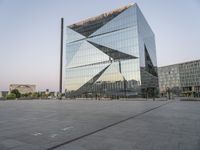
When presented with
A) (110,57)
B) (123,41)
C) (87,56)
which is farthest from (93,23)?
(110,57)

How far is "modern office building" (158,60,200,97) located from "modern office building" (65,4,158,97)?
5356cm

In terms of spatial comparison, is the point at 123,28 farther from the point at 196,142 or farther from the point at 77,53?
the point at 196,142

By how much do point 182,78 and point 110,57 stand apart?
272 feet

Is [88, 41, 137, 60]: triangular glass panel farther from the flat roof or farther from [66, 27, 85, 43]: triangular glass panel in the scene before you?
the flat roof

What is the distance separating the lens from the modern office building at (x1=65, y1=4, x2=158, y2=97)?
6247cm

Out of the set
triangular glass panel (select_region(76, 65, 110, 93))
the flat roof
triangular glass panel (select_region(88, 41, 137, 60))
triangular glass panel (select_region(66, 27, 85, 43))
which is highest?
the flat roof

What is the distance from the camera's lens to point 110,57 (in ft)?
225

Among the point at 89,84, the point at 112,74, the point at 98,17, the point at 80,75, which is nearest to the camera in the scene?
the point at 112,74

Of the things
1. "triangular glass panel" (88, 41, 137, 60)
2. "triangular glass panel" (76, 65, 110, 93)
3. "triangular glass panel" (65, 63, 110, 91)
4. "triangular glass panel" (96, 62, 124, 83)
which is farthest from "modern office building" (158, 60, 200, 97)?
"triangular glass panel" (65, 63, 110, 91)

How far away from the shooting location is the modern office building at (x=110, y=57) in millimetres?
62469

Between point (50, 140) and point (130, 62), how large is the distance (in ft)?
194

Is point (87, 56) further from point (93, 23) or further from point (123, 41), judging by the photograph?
point (123, 41)

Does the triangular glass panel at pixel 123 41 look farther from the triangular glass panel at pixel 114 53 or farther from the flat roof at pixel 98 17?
the flat roof at pixel 98 17

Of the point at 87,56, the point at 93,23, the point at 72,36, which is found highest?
the point at 93,23
